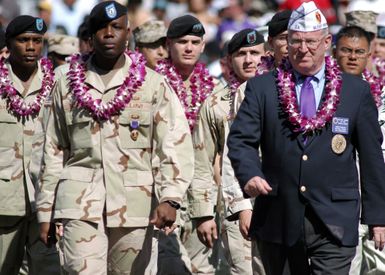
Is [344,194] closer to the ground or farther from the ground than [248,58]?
closer to the ground

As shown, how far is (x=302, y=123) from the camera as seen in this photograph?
30.4 feet

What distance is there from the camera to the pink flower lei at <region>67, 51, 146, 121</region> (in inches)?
410

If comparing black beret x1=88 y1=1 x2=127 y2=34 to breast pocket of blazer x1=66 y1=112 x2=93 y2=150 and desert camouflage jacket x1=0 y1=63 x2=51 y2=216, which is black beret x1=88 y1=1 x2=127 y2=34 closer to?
breast pocket of blazer x1=66 y1=112 x2=93 y2=150

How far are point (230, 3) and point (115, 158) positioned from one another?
54.3ft

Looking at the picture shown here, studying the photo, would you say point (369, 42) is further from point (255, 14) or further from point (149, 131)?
point (255, 14)

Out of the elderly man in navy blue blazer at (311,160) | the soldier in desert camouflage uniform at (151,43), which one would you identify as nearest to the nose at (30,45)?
the soldier in desert camouflage uniform at (151,43)

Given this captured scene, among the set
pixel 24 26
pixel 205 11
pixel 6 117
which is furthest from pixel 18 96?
pixel 205 11

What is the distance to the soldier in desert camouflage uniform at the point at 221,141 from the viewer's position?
12.4m

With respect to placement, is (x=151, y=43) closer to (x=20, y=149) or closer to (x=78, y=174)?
(x=20, y=149)

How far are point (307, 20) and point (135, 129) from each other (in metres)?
1.79

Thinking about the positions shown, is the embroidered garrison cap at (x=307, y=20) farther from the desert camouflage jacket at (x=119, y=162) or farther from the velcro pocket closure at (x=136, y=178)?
the velcro pocket closure at (x=136, y=178)

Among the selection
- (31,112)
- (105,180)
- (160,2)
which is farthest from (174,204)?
(160,2)

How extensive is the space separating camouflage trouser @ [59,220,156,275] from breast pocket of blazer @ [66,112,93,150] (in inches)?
24.4

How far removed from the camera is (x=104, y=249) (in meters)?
10.3
